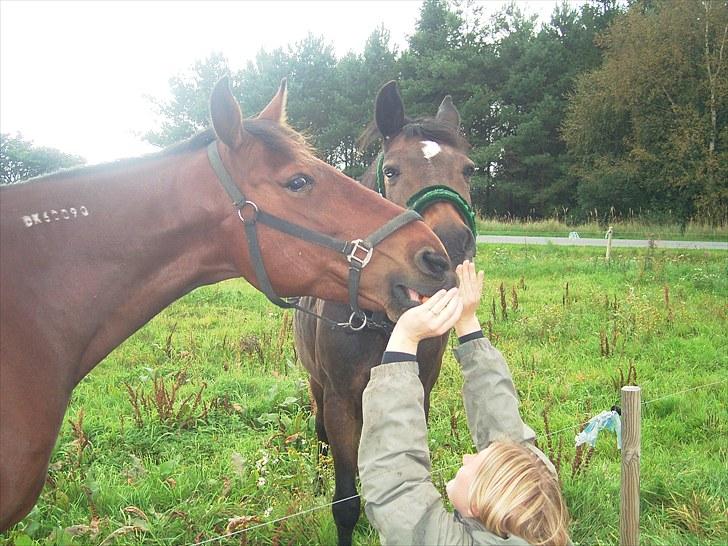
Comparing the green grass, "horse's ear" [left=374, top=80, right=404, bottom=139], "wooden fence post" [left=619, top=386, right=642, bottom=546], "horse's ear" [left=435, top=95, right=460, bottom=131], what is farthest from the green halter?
the green grass

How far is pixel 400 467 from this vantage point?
1.71 meters

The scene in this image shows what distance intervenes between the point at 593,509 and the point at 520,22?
3538 cm

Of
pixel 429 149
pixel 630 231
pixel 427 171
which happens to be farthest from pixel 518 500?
pixel 630 231

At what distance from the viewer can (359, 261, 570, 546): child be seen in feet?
5.35

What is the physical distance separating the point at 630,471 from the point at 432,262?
1.52 m

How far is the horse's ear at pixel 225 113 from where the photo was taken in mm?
2139

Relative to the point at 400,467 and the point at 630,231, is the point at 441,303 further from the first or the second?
the point at 630,231

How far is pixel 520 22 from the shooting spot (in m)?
34.0

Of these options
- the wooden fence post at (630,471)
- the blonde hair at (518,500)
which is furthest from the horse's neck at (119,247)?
the wooden fence post at (630,471)

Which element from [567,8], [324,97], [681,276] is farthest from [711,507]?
→ [567,8]

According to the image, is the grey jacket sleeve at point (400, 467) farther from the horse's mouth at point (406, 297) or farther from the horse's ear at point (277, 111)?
the horse's ear at point (277, 111)

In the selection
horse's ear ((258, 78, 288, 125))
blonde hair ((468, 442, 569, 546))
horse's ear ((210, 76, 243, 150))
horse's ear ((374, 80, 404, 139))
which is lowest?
blonde hair ((468, 442, 569, 546))

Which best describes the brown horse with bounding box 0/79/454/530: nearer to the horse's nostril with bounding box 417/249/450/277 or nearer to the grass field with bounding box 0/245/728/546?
the horse's nostril with bounding box 417/249/450/277

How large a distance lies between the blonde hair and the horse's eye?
122cm
